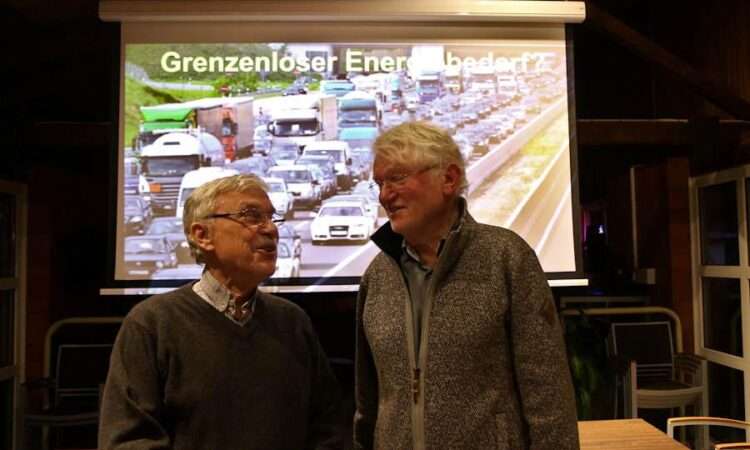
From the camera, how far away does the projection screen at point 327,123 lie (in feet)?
11.0

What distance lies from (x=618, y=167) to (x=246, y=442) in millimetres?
5278

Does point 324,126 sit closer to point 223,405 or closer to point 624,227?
point 223,405

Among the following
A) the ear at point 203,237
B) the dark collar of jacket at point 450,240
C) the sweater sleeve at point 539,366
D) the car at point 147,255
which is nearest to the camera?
the sweater sleeve at point 539,366

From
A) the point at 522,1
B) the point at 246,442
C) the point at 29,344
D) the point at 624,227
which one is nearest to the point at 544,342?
the point at 246,442

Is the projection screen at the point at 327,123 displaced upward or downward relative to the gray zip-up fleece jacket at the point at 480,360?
upward

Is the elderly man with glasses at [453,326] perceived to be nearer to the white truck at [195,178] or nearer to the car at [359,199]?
the car at [359,199]

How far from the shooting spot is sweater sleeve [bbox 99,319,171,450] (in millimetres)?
1249

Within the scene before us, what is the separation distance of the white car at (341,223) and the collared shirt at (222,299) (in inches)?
75.5

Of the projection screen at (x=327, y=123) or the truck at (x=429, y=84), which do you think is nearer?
the projection screen at (x=327, y=123)

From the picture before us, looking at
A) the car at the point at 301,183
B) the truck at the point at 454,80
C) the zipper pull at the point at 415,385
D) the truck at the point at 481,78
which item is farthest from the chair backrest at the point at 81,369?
the zipper pull at the point at 415,385

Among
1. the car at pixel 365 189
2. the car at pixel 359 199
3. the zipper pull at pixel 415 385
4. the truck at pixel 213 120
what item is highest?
the truck at pixel 213 120

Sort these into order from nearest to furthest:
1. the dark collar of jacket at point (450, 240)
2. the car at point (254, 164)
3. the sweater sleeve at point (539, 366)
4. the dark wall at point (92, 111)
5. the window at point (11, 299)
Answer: the sweater sleeve at point (539, 366) → the dark collar of jacket at point (450, 240) → the car at point (254, 164) → the dark wall at point (92, 111) → the window at point (11, 299)

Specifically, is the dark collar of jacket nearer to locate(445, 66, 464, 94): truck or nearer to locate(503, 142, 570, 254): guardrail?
locate(503, 142, 570, 254): guardrail

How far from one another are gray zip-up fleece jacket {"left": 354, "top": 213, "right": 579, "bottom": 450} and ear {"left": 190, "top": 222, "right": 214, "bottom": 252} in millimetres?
466
